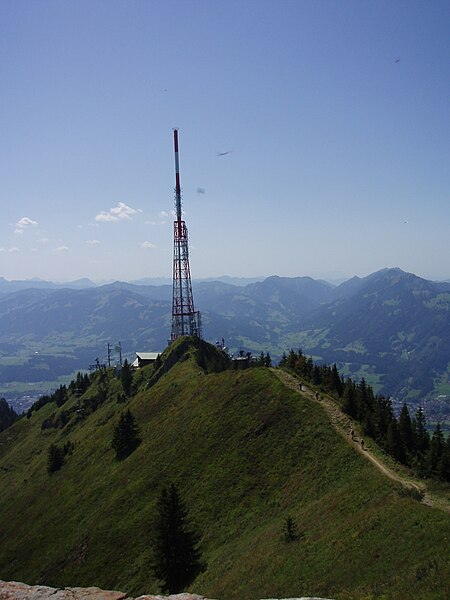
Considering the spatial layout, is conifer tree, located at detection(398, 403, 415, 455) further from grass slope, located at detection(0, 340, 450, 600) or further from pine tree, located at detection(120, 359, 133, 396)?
pine tree, located at detection(120, 359, 133, 396)

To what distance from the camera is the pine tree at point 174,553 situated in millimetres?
39531

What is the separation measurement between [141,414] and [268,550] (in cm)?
5038

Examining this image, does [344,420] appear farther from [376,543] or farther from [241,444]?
[376,543]

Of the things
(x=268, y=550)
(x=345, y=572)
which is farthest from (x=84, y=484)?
(x=345, y=572)

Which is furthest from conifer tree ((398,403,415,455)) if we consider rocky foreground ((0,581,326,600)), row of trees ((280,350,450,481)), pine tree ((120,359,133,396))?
pine tree ((120,359,133,396))

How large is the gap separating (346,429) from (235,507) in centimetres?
1376

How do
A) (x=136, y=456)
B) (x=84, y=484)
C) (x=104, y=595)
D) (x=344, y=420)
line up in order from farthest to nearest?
(x=84, y=484) < (x=136, y=456) < (x=344, y=420) < (x=104, y=595)

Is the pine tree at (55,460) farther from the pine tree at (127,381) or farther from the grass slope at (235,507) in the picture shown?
the pine tree at (127,381)

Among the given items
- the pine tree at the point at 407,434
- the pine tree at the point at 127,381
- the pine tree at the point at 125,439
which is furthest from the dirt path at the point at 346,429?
the pine tree at the point at 127,381

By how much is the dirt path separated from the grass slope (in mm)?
1049

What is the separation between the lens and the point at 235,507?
4566 centimetres

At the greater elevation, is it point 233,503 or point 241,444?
point 241,444

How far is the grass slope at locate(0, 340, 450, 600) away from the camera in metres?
27.6

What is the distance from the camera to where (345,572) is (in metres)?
26.8
